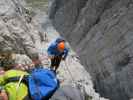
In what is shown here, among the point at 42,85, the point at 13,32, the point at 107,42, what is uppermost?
the point at 107,42

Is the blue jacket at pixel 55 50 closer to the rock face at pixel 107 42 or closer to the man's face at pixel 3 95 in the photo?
the man's face at pixel 3 95

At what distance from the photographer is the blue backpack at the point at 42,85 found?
486 cm

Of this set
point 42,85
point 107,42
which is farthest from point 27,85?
point 107,42

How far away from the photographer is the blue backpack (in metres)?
4.86

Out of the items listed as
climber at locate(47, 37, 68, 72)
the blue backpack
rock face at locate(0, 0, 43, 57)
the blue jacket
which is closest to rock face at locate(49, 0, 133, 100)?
rock face at locate(0, 0, 43, 57)

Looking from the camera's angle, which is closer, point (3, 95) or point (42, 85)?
point (3, 95)

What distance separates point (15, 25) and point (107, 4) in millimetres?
9954

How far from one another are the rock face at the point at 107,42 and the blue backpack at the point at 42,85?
8.65m

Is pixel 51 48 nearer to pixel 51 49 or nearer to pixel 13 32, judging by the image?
pixel 51 49

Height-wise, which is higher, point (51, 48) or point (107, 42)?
point (107, 42)


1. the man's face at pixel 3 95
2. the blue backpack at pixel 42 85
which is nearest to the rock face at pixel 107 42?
the blue backpack at pixel 42 85

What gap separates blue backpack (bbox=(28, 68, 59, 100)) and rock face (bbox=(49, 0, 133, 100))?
8.65 m

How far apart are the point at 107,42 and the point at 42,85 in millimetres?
11794

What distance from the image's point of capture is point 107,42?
54.3 feet
